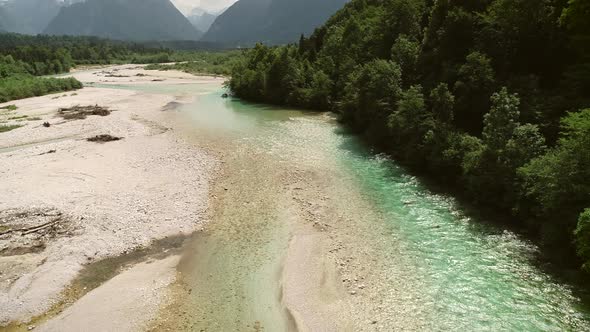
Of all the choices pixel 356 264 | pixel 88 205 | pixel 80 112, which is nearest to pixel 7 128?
pixel 80 112

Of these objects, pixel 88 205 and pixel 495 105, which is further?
pixel 495 105

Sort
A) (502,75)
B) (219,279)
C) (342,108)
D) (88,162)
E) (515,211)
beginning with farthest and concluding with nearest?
(342,108)
(88,162)
(502,75)
(515,211)
(219,279)

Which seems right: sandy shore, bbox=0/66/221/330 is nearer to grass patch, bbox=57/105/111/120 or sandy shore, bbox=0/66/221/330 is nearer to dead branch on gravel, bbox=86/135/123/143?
dead branch on gravel, bbox=86/135/123/143

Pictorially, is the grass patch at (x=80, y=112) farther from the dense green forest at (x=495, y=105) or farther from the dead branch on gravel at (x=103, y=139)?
the dense green forest at (x=495, y=105)

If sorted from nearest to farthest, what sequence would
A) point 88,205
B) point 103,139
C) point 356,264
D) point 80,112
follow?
point 356,264 → point 88,205 → point 103,139 → point 80,112

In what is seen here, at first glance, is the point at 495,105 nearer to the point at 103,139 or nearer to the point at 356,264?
the point at 356,264

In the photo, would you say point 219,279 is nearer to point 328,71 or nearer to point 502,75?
point 502,75

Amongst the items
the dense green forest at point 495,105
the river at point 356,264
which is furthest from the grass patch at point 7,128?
the dense green forest at point 495,105

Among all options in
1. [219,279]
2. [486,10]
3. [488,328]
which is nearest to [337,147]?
[486,10]
